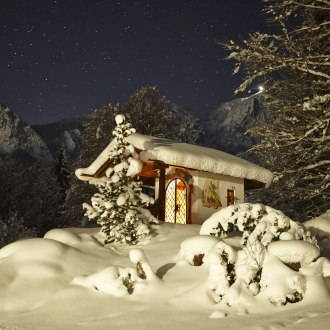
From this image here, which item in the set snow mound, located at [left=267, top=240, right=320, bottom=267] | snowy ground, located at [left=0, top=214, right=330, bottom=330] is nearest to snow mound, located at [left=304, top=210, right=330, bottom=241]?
snowy ground, located at [left=0, top=214, right=330, bottom=330]

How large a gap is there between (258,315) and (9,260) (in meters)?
5.12

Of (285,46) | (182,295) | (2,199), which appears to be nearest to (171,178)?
(285,46)

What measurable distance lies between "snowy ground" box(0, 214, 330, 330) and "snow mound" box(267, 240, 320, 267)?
13 cm

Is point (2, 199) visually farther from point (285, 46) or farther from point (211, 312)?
point (211, 312)

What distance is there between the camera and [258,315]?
568cm

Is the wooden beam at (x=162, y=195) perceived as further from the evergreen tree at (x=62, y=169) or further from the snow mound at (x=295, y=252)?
the evergreen tree at (x=62, y=169)

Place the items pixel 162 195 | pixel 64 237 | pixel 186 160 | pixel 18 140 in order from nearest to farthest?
1. pixel 64 237
2. pixel 186 160
3. pixel 162 195
4. pixel 18 140

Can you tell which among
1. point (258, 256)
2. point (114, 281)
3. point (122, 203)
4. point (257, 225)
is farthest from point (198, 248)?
point (122, 203)

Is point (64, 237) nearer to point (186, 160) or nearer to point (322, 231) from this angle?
point (186, 160)

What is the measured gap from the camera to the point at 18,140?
81.6m

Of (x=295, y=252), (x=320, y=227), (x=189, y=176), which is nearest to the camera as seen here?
(x=295, y=252)

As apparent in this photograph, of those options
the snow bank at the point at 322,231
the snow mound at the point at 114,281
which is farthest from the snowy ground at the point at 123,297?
the snow bank at the point at 322,231

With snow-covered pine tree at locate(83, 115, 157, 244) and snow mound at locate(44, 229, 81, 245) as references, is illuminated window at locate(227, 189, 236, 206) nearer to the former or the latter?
snow-covered pine tree at locate(83, 115, 157, 244)

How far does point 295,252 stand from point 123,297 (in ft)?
9.76
